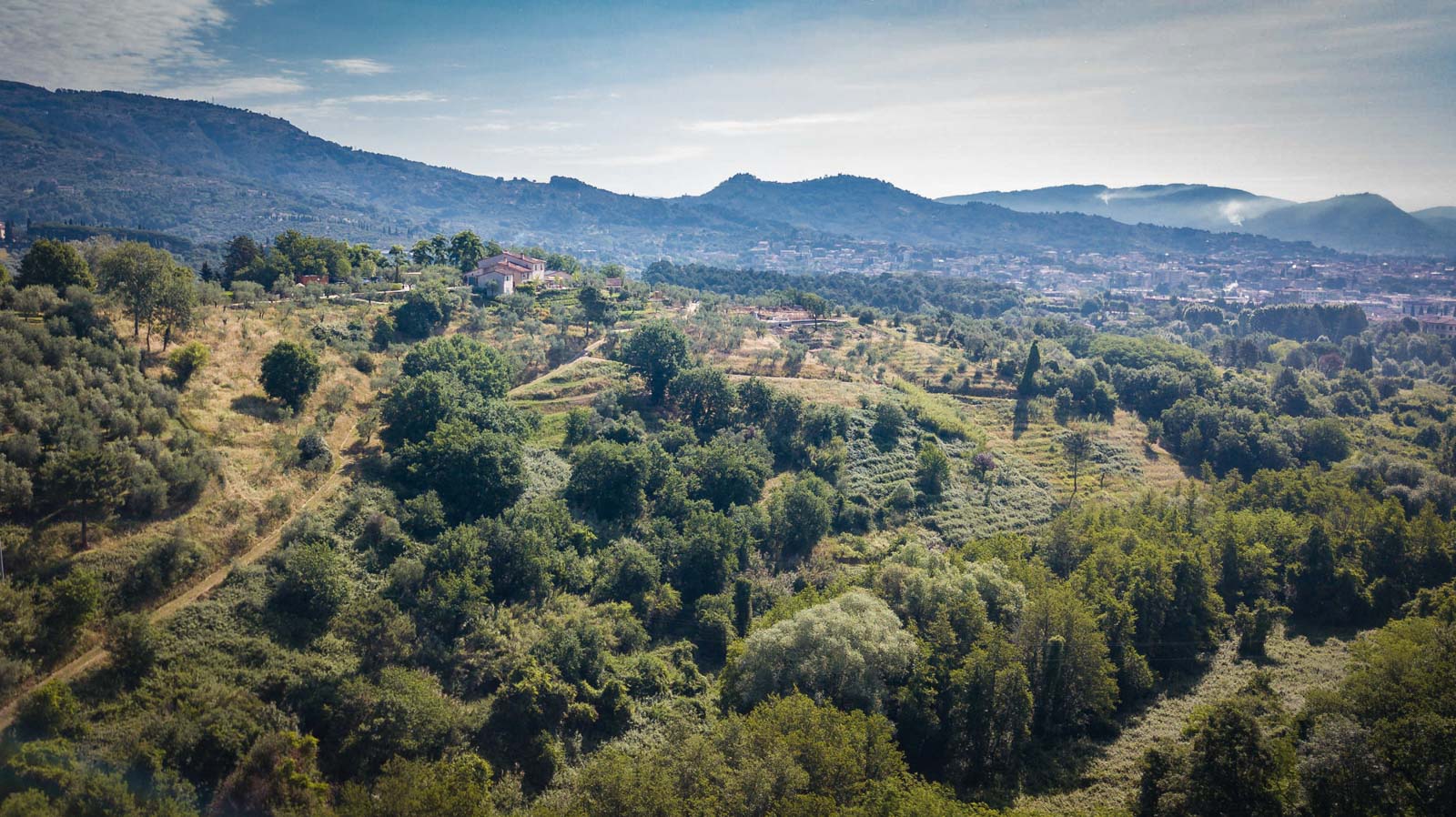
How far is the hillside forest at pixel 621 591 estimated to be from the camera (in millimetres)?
25844

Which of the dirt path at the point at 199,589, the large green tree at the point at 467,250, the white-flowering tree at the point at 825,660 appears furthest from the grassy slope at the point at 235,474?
the large green tree at the point at 467,250

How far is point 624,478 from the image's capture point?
51.2 m

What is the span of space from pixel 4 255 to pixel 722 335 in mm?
112280

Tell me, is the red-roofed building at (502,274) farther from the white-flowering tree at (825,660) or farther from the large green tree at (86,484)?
the white-flowering tree at (825,660)

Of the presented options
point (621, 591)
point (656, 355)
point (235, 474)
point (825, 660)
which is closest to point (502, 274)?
point (656, 355)

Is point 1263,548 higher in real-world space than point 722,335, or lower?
lower

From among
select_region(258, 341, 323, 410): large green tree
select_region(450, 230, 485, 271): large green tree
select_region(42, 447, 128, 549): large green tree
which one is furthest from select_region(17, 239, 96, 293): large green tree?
select_region(450, 230, 485, 271): large green tree

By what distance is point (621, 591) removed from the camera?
1705 inches

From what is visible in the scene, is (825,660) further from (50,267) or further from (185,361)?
(50,267)

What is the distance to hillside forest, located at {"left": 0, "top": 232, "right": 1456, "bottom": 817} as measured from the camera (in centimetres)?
2584

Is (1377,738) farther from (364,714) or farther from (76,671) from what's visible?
(76,671)

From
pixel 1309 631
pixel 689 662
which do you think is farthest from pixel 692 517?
pixel 1309 631

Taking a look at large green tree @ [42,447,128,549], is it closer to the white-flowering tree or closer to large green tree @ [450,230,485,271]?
the white-flowering tree

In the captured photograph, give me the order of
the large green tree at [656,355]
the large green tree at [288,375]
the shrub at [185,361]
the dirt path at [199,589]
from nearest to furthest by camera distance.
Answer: the dirt path at [199,589] < the shrub at [185,361] < the large green tree at [288,375] < the large green tree at [656,355]
